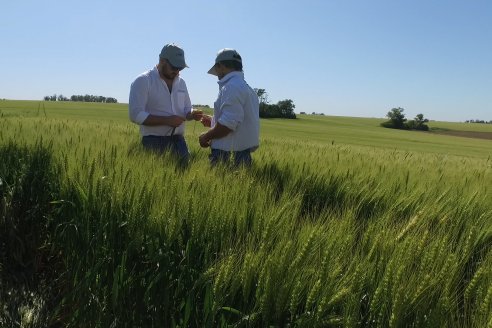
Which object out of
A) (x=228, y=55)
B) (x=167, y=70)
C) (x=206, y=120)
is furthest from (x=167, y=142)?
(x=228, y=55)

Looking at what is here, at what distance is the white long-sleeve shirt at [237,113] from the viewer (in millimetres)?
2633

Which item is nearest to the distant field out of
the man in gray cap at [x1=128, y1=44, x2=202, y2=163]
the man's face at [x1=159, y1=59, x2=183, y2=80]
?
the man in gray cap at [x1=128, y1=44, x2=202, y2=163]

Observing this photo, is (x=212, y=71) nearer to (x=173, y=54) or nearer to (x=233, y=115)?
(x=173, y=54)

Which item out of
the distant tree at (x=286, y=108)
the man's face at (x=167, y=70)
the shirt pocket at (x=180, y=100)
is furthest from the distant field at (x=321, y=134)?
the distant tree at (x=286, y=108)

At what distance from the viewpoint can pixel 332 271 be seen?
3.04ft

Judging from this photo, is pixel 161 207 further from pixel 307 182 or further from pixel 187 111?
pixel 187 111

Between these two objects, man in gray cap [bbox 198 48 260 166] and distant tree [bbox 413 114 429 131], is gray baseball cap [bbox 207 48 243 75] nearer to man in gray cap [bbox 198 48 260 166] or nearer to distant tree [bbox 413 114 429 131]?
man in gray cap [bbox 198 48 260 166]

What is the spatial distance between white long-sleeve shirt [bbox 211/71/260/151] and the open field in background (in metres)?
0.72

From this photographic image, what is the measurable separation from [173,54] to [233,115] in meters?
0.69

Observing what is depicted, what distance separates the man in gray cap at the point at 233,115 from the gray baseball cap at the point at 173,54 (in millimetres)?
254

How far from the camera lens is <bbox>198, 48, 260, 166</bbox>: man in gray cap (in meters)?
2.64

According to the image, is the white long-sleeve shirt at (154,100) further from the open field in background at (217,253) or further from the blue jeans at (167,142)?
the open field in background at (217,253)

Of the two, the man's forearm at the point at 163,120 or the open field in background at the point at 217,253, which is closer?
the open field in background at the point at 217,253

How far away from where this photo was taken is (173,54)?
9.52 ft
